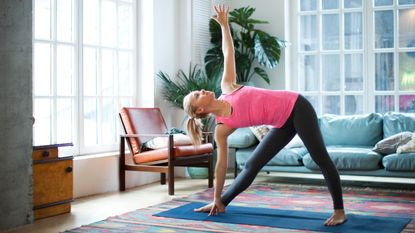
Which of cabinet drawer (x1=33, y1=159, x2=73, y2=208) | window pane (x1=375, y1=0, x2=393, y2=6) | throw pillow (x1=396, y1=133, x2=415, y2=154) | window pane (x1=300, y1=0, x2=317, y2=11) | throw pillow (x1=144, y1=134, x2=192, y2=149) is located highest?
window pane (x1=300, y1=0, x2=317, y2=11)

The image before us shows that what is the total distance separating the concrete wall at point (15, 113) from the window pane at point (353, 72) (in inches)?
178

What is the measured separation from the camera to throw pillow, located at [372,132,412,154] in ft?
20.0

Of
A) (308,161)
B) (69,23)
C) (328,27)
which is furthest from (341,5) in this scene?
(69,23)

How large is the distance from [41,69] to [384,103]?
4.24m

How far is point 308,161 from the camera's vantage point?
6.28 meters

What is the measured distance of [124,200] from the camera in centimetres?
580

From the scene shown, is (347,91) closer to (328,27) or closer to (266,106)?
(328,27)

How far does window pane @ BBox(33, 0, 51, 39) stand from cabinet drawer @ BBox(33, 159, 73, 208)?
4.64ft

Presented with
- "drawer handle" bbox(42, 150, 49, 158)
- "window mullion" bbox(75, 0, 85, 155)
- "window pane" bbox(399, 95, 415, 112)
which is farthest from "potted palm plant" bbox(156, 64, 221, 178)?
"drawer handle" bbox(42, 150, 49, 158)

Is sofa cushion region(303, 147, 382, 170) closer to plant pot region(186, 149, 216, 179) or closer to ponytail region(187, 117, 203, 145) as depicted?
plant pot region(186, 149, 216, 179)

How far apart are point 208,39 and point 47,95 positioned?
2.80m

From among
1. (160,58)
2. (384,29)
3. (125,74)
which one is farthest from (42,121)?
(384,29)

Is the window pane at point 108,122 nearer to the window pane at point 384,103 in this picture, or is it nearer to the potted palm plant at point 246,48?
the potted palm plant at point 246,48

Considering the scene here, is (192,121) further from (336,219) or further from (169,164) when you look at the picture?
(169,164)
